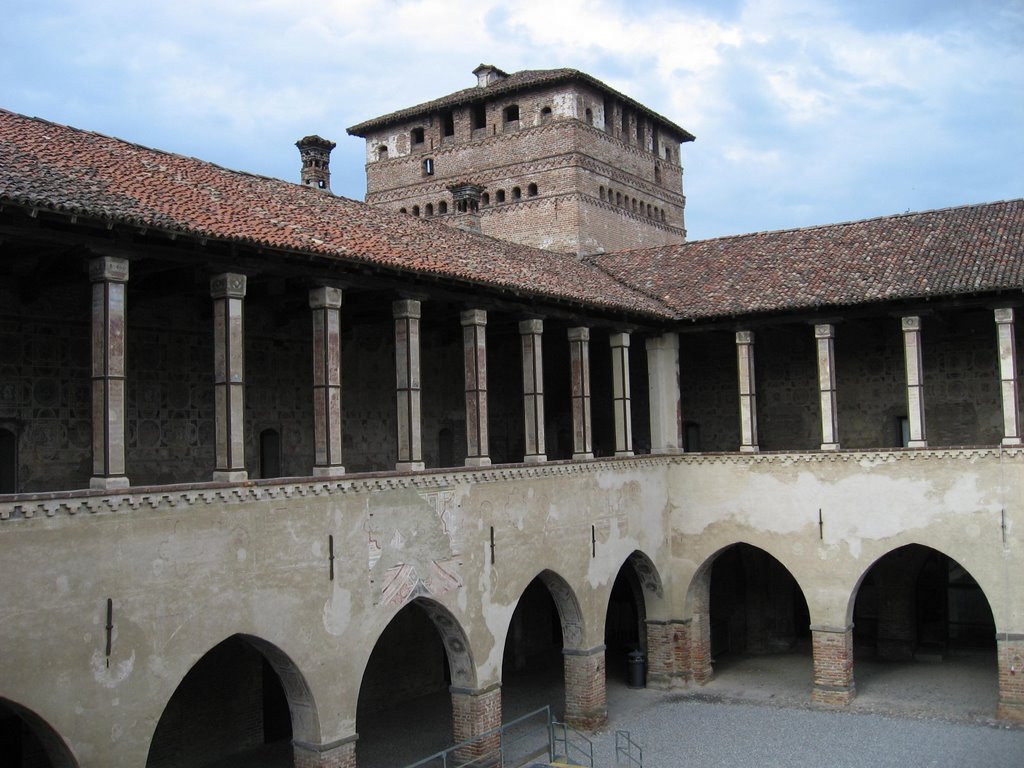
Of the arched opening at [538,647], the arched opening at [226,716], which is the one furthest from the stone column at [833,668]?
the arched opening at [226,716]

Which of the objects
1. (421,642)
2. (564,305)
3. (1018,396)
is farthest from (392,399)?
(1018,396)

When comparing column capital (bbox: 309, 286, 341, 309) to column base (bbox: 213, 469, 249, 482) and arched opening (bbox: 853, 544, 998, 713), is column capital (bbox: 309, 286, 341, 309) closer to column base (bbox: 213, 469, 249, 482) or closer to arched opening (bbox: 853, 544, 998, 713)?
column base (bbox: 213, 469, 249, 482)

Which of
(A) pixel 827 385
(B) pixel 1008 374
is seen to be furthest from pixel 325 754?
(B) pixel 1008 374

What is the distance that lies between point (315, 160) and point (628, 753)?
16.1 meters

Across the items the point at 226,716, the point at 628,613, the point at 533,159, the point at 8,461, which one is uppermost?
the point at 533,159

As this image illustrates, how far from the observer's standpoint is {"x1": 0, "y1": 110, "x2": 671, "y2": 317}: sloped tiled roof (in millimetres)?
13438

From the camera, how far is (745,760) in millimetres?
18781

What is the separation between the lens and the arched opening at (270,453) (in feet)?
63.3

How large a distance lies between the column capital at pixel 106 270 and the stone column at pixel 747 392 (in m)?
14.3

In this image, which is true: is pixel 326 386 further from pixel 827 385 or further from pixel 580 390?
pixel 827 385

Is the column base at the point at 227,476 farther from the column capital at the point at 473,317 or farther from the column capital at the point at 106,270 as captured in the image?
the column capital at the point at 473,317

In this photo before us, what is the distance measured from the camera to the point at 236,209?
1650 centimetres

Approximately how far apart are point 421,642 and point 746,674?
776cm

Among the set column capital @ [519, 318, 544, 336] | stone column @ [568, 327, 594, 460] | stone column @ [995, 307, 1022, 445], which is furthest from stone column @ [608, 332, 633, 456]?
stone column @ [995, 307, 1022, 445]
